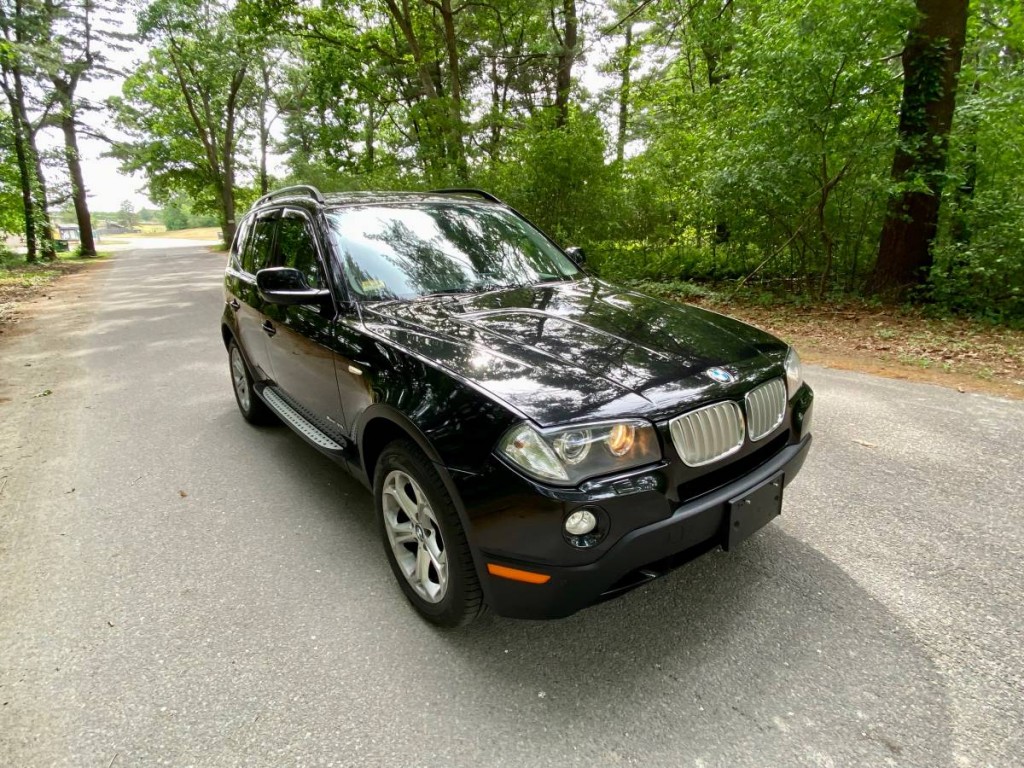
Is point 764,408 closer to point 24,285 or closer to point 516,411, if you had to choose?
point 516,411

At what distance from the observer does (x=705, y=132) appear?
31.8 ft

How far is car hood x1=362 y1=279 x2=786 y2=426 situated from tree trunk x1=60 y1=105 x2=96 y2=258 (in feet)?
108

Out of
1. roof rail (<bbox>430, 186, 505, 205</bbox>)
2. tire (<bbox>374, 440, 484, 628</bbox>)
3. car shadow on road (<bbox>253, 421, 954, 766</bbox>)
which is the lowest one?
car shadow on road (<bbox>253, 421, 954, 766</bbox>)

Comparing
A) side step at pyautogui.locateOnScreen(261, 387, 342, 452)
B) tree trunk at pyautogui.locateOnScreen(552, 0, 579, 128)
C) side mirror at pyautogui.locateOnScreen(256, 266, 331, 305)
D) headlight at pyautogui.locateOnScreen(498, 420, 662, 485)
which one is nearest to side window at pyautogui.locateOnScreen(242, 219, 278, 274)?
side step at pyautogui.locateOnScreen(261, 387, 342, 452)

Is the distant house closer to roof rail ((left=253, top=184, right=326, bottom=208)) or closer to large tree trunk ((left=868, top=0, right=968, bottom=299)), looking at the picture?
roof rail ((left=253, top=184, right=326, bottom=208))

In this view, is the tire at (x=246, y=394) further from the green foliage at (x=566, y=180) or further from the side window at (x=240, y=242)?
the green foliage at (x=566, y=180)

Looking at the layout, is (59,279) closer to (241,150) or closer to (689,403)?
(241,150)

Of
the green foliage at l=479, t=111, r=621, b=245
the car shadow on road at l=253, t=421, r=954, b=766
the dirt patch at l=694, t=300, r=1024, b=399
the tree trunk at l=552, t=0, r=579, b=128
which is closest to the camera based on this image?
the car shadow on road at l=253, t=421, r=954, b=766

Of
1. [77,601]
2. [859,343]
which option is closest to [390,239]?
[77,601]

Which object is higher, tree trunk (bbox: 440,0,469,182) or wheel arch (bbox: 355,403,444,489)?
tree trunk (bbox: 440,0,469,182)

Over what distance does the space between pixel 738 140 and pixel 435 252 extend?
23.9 feet

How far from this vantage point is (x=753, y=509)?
2.14 meters

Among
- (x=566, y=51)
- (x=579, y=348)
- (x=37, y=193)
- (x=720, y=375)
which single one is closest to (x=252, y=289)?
(x=579, y=348)

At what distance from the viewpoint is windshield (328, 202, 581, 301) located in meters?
3.05
